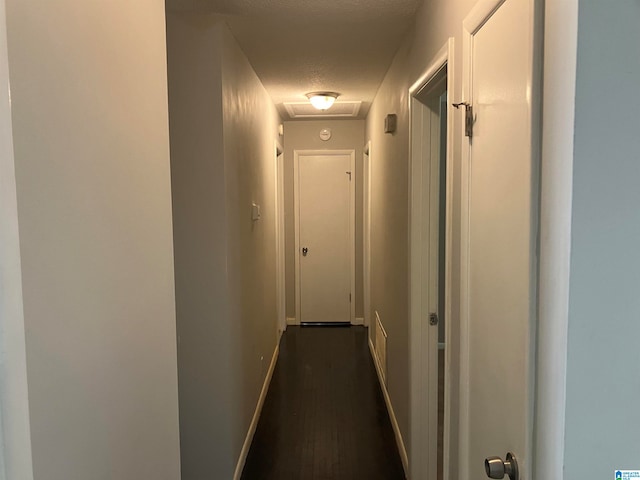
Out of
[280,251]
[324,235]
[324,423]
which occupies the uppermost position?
[324,235]

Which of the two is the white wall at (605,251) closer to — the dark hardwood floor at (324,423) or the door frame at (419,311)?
the door frame at (419,311)

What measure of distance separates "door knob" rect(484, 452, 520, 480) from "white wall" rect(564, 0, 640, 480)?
0.22 m

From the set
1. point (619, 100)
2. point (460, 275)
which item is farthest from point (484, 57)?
point (460, 275)

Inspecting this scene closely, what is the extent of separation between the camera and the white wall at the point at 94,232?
2.37ft

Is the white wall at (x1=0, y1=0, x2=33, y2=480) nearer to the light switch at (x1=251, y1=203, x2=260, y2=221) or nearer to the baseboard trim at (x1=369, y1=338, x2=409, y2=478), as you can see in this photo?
the baseboard trim at (x1=369, y1=338, x2=409, y2=478)

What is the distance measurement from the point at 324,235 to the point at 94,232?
4.77 meters

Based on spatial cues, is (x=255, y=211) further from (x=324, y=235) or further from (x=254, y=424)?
(x=324, y=235)

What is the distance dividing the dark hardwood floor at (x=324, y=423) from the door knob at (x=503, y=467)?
1.77 m

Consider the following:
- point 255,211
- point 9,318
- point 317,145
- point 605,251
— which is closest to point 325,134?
point 317,145

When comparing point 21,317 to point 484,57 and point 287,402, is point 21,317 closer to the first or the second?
point 484,57

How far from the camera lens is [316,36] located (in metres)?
2.56

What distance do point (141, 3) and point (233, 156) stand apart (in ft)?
4.78

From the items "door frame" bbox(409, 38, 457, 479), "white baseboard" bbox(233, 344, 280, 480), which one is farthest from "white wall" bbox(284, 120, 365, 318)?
"door frame" bbox(409, 38, 457, 479)

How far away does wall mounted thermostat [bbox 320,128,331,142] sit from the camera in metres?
5.50
